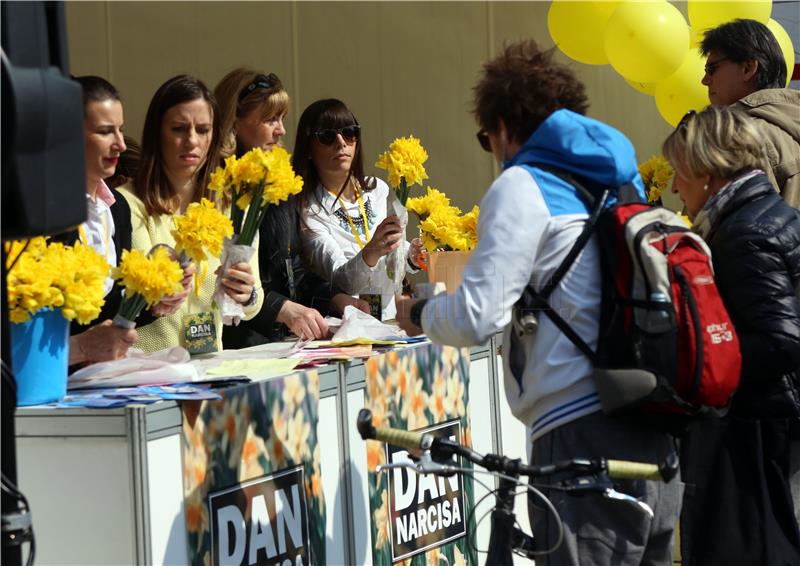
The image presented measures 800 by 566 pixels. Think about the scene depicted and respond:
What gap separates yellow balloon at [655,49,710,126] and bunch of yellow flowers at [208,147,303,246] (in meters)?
3.37

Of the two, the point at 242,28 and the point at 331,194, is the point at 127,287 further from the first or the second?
the point at 242,28

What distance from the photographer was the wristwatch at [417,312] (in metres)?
2.63

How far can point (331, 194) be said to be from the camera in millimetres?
4742

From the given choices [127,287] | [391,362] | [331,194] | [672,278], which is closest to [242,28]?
[331,194]

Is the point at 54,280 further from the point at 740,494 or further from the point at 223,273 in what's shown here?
the point at 740,494

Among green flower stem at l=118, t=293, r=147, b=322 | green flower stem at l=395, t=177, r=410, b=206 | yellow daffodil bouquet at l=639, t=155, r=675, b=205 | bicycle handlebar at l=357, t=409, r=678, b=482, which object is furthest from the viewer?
yellow daffodil bouquet at l=639, t=155, r=675, b=205

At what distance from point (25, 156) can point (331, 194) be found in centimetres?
289

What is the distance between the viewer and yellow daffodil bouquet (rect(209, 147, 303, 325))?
3.31m

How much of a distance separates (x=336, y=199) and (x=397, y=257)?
1.60 feet

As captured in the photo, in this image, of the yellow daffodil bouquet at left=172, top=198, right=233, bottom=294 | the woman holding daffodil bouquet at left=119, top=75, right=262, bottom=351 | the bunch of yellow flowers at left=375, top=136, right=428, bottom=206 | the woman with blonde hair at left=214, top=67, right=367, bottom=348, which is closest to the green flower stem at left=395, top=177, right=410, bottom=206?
the bunch of yellow flowers at left=375, top=136, right=428, bottom=206

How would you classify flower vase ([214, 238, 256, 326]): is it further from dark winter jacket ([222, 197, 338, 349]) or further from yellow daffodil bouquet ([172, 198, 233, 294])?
dark winter jacket ([222, 197, 338, 349])

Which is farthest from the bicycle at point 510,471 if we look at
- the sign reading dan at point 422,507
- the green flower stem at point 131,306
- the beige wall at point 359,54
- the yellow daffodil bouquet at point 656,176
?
the beige wall at point 359,54

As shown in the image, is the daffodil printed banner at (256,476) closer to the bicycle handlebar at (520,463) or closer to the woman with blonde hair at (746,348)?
the bicycle handlebar at (520,463)

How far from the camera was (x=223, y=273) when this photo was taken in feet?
11.5
